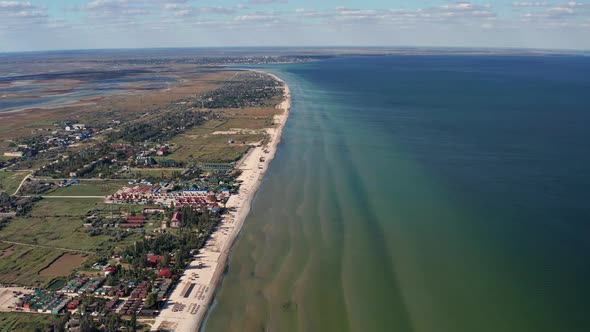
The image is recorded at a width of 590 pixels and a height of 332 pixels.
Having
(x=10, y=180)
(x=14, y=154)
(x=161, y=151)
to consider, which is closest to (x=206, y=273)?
(x=10, y=180)

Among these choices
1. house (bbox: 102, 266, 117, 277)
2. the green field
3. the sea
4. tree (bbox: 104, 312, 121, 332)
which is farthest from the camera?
the green field

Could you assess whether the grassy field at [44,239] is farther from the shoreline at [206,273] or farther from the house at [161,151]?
the house at [161,151]

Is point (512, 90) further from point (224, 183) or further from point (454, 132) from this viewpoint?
point (224, 183)

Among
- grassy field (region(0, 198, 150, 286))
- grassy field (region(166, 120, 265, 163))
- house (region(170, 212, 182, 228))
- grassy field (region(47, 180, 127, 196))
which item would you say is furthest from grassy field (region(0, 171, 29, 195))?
house (region(170, 212, 182, 228))

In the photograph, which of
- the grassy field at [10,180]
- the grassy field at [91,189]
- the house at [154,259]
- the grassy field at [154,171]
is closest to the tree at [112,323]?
the house at [154,259]

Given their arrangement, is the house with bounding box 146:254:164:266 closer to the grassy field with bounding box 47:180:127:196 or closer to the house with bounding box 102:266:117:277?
the house with bounding box 102:266:117:277

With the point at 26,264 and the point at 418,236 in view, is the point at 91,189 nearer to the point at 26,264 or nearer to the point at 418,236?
the point at 26,264
